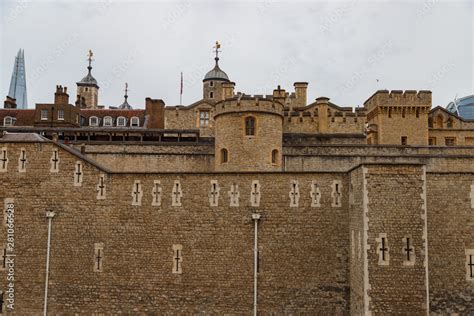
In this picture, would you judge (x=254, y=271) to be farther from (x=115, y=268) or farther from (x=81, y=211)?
(x=81, y=211)

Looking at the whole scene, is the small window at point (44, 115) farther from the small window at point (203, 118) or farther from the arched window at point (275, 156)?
the arched window at point (275, 156)

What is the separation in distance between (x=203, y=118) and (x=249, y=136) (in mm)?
14829

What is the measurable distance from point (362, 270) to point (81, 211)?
476 inches

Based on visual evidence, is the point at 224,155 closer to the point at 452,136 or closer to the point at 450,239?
the point at 450,239

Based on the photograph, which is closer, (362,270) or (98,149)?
(362,270)

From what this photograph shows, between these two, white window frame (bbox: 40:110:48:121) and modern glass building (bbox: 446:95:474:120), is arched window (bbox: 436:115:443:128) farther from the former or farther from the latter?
white window frame (bbox: 40:110:48:121)

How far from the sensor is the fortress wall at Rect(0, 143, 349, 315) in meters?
19.8

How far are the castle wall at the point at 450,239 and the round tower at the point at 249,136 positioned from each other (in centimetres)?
890

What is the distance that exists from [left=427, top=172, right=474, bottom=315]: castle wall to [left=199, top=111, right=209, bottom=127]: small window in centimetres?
2340

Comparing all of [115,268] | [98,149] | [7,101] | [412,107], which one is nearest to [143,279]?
[115,268]

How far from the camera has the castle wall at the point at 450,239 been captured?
1867cm

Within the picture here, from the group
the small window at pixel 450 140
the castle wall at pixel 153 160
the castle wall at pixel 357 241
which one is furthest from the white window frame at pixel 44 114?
the small window at pixel 450 140

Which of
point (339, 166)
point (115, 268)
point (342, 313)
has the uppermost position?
point (339, 166)

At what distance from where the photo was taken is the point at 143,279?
20.2 metres
